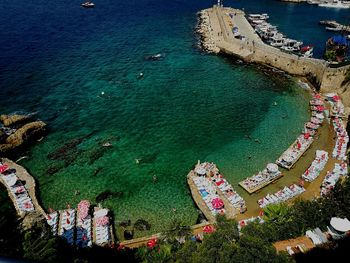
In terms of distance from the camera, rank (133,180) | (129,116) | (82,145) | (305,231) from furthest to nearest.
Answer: (129,116), (82,145), (133,180), (305,231)

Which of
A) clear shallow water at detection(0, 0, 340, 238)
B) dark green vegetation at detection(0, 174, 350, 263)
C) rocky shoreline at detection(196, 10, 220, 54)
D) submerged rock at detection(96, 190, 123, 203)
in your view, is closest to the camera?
dark green vegetation at detection(0, 174, 350, 263)

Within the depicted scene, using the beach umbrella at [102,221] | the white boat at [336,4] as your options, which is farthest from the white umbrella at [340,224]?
the white boat at [336,4]

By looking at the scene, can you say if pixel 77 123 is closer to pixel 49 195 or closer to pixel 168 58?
pixel 49 195

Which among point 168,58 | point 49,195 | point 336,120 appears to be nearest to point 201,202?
point 49,195

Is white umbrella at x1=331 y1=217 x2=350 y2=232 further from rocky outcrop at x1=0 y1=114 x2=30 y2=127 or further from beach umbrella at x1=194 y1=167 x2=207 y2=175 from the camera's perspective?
rocky outcrop at x1=0 y1=114 x2=30 y2=127

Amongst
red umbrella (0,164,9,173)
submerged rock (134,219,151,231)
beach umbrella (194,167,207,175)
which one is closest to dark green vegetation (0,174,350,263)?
submerged rock (134,219,151,231)
